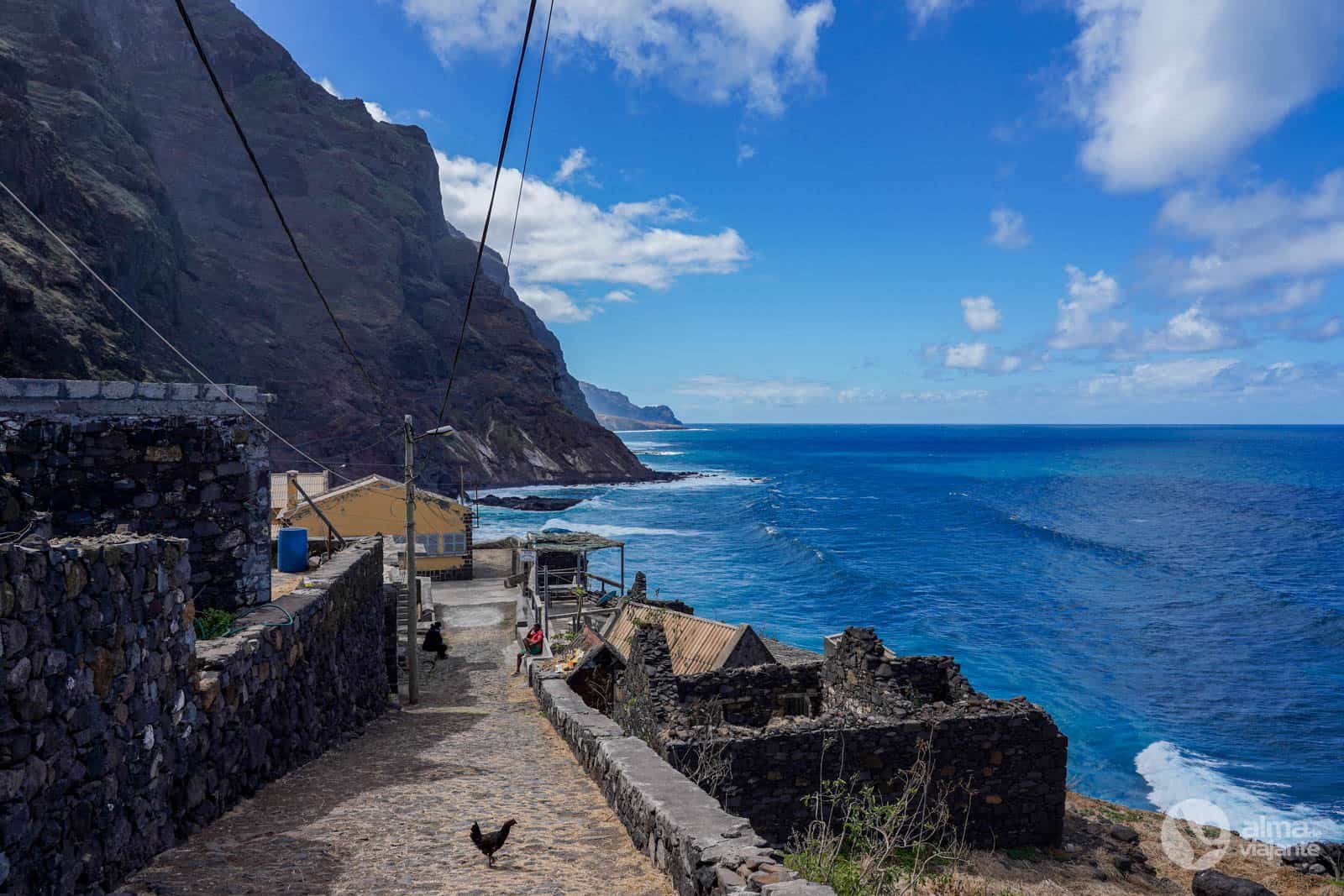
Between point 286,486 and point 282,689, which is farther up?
point 286,486

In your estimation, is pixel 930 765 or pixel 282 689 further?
pixel 930 765

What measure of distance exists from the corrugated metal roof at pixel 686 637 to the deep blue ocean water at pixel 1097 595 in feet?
46.5

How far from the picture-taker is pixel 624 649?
1909cm

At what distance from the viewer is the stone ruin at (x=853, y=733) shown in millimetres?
12219

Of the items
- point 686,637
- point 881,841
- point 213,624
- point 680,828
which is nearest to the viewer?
point 680,828

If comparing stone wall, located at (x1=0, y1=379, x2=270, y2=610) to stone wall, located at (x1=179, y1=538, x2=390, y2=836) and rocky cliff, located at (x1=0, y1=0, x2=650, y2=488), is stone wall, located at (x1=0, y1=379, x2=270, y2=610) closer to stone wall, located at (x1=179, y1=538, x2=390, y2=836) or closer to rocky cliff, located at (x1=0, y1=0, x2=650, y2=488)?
stone wall, located at (x1=179, y1=538, x2=390, y2=836)

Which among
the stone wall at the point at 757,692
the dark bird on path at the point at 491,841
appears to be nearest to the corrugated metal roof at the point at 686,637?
the stone wall at the point at 757,692

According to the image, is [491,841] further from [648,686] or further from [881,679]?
[881,679]

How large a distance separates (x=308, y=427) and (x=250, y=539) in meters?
80.5

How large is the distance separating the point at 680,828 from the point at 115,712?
3.66 meters

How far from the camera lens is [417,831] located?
6.61 meters

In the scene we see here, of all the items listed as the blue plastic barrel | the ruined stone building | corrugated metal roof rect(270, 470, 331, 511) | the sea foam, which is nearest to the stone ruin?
the ruined stone building

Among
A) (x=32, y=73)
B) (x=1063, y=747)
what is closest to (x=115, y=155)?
(x=32, y=73)

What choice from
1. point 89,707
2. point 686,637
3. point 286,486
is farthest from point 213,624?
point 286,486
